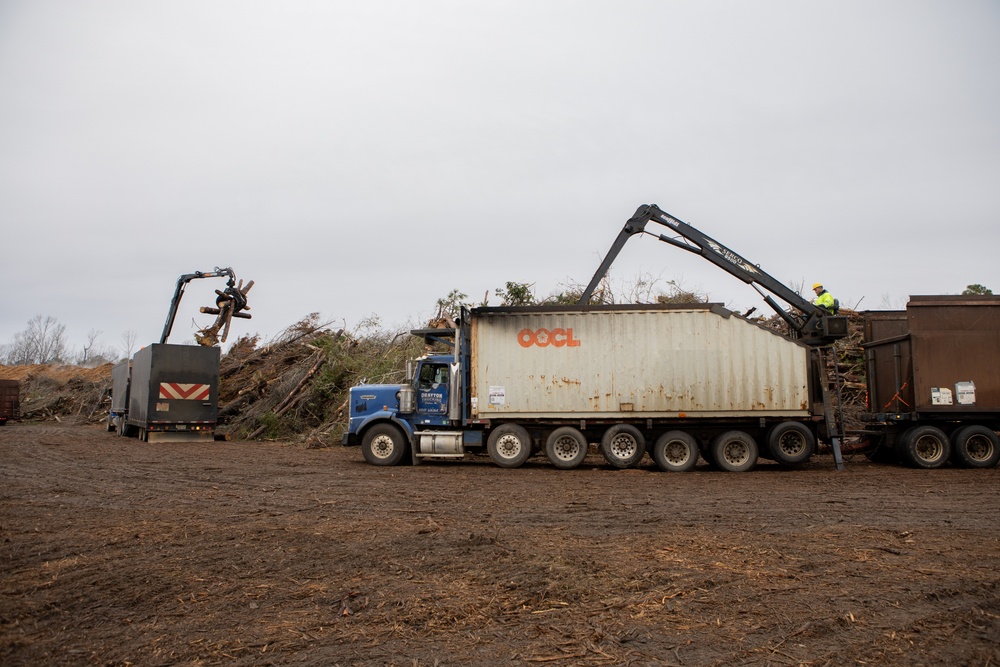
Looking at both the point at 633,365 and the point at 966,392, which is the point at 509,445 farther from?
the point at 966,392

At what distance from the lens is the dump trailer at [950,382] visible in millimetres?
15086

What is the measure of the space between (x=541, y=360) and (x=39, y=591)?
1086 centimetres

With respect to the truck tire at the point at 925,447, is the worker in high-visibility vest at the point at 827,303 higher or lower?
higher

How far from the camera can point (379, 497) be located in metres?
10.9

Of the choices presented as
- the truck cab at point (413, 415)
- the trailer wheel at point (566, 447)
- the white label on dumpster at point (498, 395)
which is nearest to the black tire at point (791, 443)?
the trailer wheel at point (566, 447)

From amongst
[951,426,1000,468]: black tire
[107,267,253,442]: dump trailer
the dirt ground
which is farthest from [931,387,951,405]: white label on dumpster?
[107,267,253,442]: dump trailer

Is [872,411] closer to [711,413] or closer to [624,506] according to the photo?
[711,413]

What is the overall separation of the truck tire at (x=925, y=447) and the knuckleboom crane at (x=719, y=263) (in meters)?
2.67

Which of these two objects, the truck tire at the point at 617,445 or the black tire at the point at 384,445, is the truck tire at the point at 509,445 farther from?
the black tire at the point at 384,445

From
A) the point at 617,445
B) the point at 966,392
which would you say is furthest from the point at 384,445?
the point at 966,392

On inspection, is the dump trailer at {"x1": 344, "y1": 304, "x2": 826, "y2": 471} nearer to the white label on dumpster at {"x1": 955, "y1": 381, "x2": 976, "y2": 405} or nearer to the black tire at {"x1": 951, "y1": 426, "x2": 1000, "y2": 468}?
the white label on dumpster at {"x1": 955, "y1": 381, "x2": 976, "y2": 405}

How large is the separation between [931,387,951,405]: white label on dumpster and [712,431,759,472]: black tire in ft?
12.4

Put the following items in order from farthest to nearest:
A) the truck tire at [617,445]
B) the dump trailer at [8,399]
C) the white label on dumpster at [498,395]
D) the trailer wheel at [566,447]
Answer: the dump trailer at [8,399], the white label on dumpster at [498,395], the trailer wheel at [566,447], the truck tire at [617,445]

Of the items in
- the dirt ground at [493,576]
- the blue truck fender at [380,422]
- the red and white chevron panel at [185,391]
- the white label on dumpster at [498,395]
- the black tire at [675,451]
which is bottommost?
the dirt ground at [493,576]
